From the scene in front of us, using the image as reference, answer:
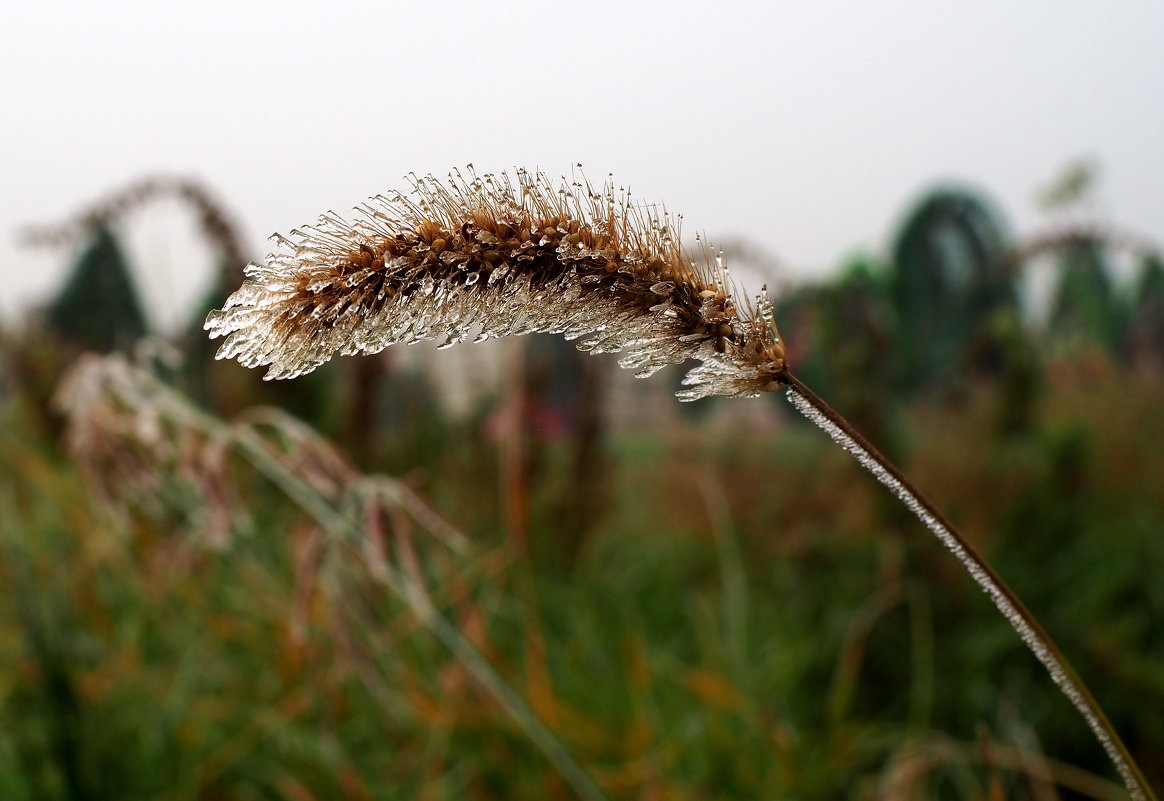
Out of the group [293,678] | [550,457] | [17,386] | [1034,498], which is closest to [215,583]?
[293,678]

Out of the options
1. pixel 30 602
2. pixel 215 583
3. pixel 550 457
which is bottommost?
pixel 550 457

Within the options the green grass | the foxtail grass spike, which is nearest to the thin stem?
the foxtail grass spike

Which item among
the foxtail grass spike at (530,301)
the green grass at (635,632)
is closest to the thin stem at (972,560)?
the foxtail grass spike at (530,301)

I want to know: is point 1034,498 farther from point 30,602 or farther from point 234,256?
point 30,602

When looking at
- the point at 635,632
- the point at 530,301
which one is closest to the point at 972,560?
the point at 530,301

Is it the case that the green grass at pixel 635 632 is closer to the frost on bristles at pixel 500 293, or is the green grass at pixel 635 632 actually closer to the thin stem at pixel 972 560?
the thin stem at pixel 972 560

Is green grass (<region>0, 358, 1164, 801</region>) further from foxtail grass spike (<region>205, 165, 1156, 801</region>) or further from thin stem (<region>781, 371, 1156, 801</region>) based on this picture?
foxtail grass spike (<region>205, 165, 1156, 801</region>)
